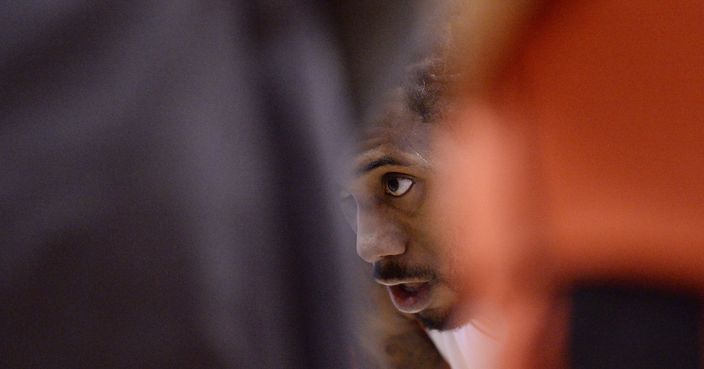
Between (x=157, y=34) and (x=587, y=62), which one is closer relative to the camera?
(x=157, y=34)

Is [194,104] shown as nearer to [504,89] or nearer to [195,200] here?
[195,200]

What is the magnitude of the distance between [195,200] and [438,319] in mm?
264

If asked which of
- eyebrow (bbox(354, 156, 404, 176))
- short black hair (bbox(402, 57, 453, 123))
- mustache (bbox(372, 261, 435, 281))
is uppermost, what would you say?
short black hair (bbox(402, 57, 453, 123))

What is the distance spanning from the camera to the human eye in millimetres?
417

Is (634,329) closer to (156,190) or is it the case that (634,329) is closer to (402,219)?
(402,219)

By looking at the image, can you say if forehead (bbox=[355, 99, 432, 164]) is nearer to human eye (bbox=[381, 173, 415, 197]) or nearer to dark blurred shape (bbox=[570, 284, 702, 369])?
human eye (bbox=[381, 173, 415, 197])

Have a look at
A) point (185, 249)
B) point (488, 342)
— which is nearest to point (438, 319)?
point (488, 342)

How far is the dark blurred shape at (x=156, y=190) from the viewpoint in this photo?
22cm

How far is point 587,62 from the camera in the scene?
1.27ft

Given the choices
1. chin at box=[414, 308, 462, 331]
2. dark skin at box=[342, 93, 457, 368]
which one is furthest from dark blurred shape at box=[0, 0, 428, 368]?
chin at box=[414, 308, 462, 331]

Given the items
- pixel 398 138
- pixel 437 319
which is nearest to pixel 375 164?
pixel 398 138

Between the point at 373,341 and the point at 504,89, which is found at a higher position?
the point at 504,89

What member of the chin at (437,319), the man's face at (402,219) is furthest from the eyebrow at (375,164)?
the chin at (437,319)

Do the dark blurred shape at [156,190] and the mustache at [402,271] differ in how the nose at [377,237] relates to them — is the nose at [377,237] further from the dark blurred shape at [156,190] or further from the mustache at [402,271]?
the dark blurred shape at [156,190]
